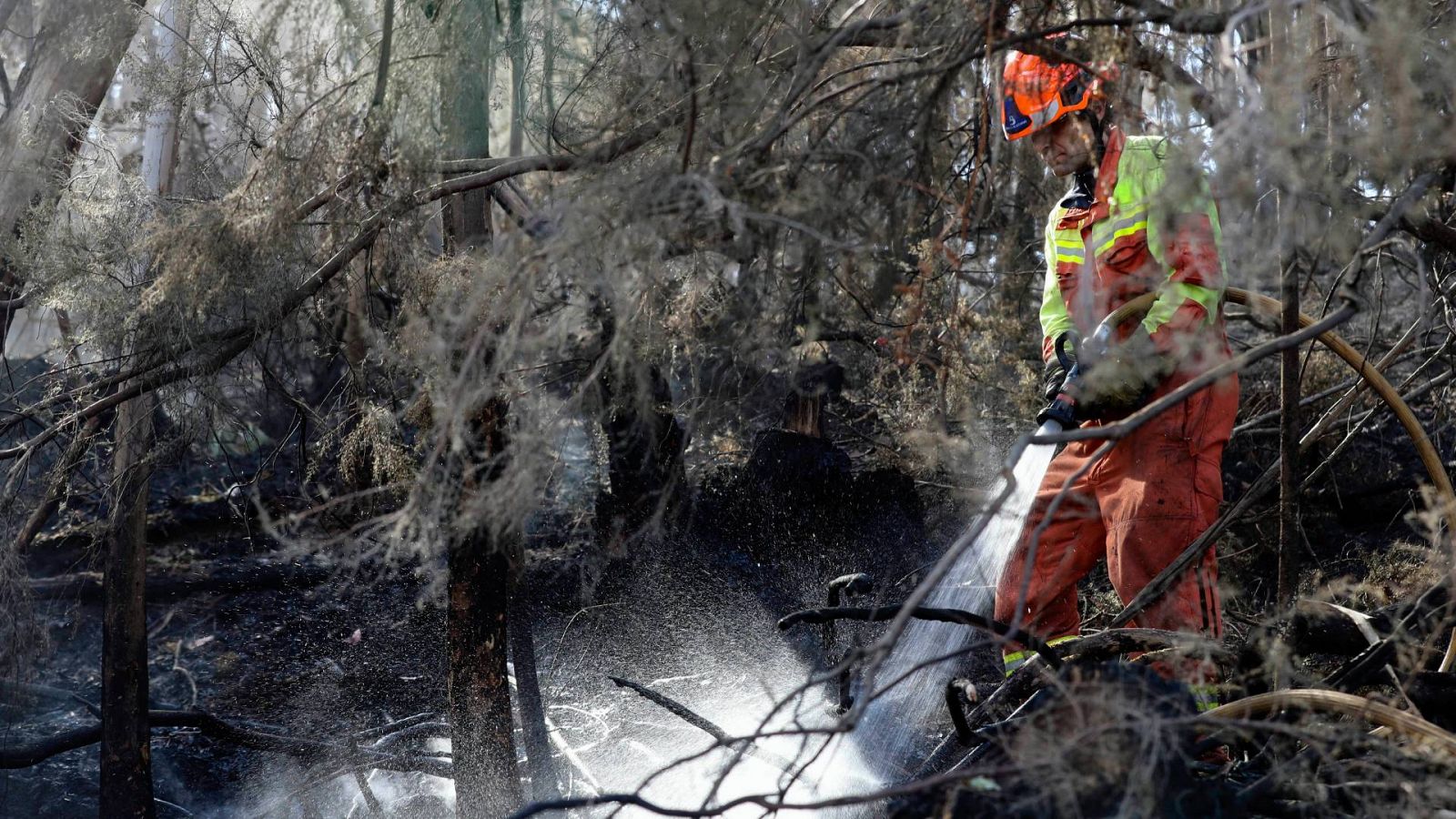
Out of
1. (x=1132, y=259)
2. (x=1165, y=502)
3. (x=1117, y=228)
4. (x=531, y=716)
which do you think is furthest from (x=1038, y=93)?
(x=531, y=716)

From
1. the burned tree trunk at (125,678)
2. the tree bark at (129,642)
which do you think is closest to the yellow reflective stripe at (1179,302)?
the tree bark at (129,642)

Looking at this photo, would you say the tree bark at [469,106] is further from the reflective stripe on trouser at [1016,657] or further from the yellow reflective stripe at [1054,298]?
the reflective stripe on trouser at [1016,657]

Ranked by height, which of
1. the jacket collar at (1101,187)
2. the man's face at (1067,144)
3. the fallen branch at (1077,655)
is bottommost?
the fallen branch at (1077,655)

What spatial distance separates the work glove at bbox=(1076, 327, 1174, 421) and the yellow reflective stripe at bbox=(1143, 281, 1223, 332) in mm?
56

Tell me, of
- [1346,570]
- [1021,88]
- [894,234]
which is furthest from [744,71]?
[1346,570]

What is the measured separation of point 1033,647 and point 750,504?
10.7ft

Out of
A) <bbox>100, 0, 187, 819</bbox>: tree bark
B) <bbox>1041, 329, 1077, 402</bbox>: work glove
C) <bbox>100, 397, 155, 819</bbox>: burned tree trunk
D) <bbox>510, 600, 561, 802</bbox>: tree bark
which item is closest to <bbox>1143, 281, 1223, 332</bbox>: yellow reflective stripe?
<bbox>1041, 329, 1077, 402</bbox>: work glove

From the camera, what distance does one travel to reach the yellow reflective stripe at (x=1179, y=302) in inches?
133

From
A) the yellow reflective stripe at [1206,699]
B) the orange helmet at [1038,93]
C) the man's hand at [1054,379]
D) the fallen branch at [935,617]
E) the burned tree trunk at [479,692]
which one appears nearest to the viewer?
the fallen branch at [935,617]

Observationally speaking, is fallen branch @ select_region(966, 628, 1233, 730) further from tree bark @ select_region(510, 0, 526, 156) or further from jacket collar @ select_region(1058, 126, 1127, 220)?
tree bark @ select_region(510, 0, 526, 156)

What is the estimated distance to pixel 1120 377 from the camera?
3479 mm

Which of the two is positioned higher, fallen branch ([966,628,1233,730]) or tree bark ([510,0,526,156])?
tree bark ([510,0,526,156])

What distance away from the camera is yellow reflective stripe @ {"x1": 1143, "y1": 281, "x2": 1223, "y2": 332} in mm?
3379

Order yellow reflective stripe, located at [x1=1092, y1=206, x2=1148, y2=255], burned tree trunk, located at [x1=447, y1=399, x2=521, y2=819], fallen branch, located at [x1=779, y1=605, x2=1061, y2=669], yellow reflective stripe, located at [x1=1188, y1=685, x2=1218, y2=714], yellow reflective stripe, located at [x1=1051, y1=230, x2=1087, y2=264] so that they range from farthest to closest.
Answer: burned tree trunk, located at [x1=447, y1=399, x2=521, y2=819] < yellow reflective stripe, located at [x1=1051, y1=230, x2=1087, y2=264] < yellow reflective stripe, located at [x1=1092, y1=206, x2=1148, y2=255] < yellow reflective stripe, located at [x1=1188, y1=685, x2=1218, y2=714] < fallen branch, located at [x1=779, y1=605, x2=1061, y2=669]
